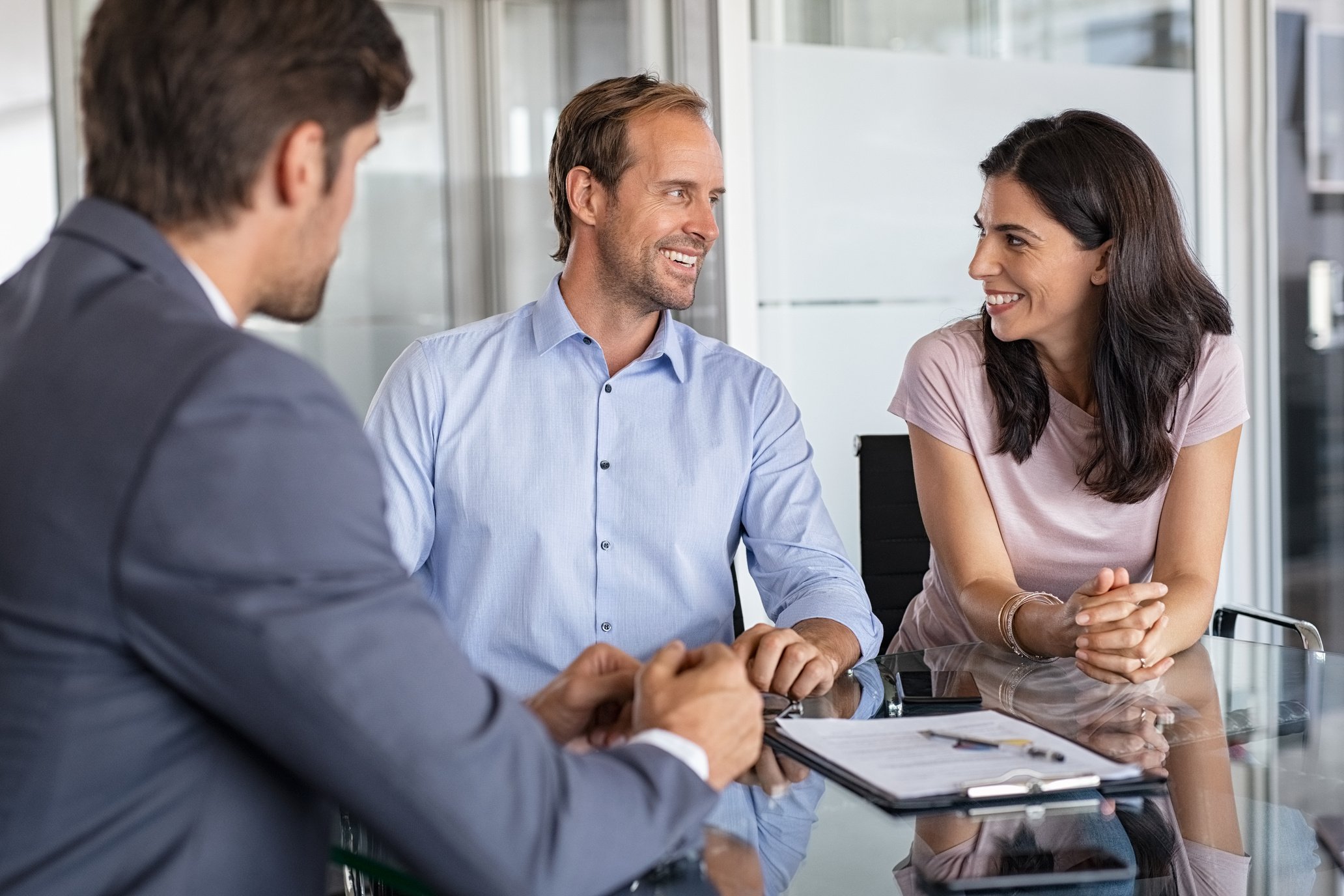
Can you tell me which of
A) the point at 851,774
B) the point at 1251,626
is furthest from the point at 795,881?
the point at 1251,626

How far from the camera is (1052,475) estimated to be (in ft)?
7.45

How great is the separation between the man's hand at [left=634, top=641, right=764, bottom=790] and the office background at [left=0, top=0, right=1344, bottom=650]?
2.52 m

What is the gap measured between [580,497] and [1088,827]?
3.44 ft

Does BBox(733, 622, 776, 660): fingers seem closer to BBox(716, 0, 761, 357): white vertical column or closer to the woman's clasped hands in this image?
the woman's clasped hands

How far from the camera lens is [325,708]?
2.76 ft

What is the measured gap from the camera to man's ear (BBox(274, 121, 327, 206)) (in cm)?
98

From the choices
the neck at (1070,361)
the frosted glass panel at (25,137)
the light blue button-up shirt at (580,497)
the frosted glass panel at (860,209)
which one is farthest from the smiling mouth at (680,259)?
the frosted glass panel at (25,137)

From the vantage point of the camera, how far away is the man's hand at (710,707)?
3.48 feet

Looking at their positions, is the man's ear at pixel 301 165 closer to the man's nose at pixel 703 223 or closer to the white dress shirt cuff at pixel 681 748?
the white dress shirt cuff at pixel 681 748

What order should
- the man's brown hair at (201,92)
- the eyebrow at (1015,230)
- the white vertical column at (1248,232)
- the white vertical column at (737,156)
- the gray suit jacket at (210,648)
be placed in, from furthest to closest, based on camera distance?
the white vertical column at (1248,232)
the white vertical column at (737,156)
the eyebrow at (1015,230)
the man's brown hair at (201,92)
the gray suit jacket at (210,648)

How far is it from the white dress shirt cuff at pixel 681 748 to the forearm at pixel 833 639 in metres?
0.71

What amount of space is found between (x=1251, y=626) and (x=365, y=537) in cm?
366

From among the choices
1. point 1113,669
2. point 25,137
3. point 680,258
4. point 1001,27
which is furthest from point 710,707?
point 25,137

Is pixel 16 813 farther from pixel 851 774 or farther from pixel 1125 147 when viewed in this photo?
pixel 1125 147
